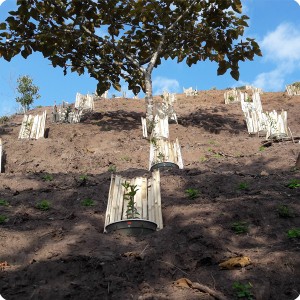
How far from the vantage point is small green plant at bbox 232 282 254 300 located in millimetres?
2980

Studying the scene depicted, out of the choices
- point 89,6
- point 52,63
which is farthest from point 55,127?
point 89,6

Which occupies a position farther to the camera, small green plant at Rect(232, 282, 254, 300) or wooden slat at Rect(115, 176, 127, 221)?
wooden slat at Rect(115, 176, 127, 221)

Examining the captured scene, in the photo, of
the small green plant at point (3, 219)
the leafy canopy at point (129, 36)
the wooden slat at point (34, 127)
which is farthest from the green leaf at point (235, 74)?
the wooden slat at point (34, 127)

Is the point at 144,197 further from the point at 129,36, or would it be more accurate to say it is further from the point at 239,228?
the point at 129,36

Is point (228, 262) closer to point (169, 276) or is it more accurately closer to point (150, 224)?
point (169, 276)

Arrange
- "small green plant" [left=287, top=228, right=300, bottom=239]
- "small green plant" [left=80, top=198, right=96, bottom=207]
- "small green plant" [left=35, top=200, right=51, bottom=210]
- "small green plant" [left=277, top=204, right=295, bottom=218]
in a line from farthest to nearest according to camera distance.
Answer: "small green plant" [left=80, top=198, right=96, bottom=207]
"small green plant" [left=35, top=200, right=51, bottom=210]
"small green plant" [left=277, top=204, right=295, bottom=218]
"small green plant" [left=287, top=228, right=300, bottom=239]

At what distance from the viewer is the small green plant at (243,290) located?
298 centimetres

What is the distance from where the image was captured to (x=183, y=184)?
652 centimetres

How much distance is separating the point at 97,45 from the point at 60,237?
10.0 m

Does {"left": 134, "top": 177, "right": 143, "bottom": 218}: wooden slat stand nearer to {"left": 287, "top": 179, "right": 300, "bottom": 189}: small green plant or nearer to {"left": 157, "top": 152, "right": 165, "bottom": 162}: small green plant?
{"left": 287, "top": 179, "right": 300, "bottom": 189}: small green plant

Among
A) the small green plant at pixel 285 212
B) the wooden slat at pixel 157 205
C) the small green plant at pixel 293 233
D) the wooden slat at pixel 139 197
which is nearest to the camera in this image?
the small green plant at pixel 293 233

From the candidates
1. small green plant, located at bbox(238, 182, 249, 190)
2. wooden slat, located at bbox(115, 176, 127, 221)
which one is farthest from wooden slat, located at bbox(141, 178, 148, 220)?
small green plant, located at bbox(238, 182, 249, 190)

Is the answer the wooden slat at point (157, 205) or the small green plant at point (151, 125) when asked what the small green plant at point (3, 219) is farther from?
the small green plant at point (151, 125)

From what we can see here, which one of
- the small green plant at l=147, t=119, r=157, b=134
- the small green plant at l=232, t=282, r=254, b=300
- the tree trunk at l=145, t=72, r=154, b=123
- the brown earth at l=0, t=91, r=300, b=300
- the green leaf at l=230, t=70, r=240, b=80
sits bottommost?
the small green plant at l=232, t=282, r=254, b=300
